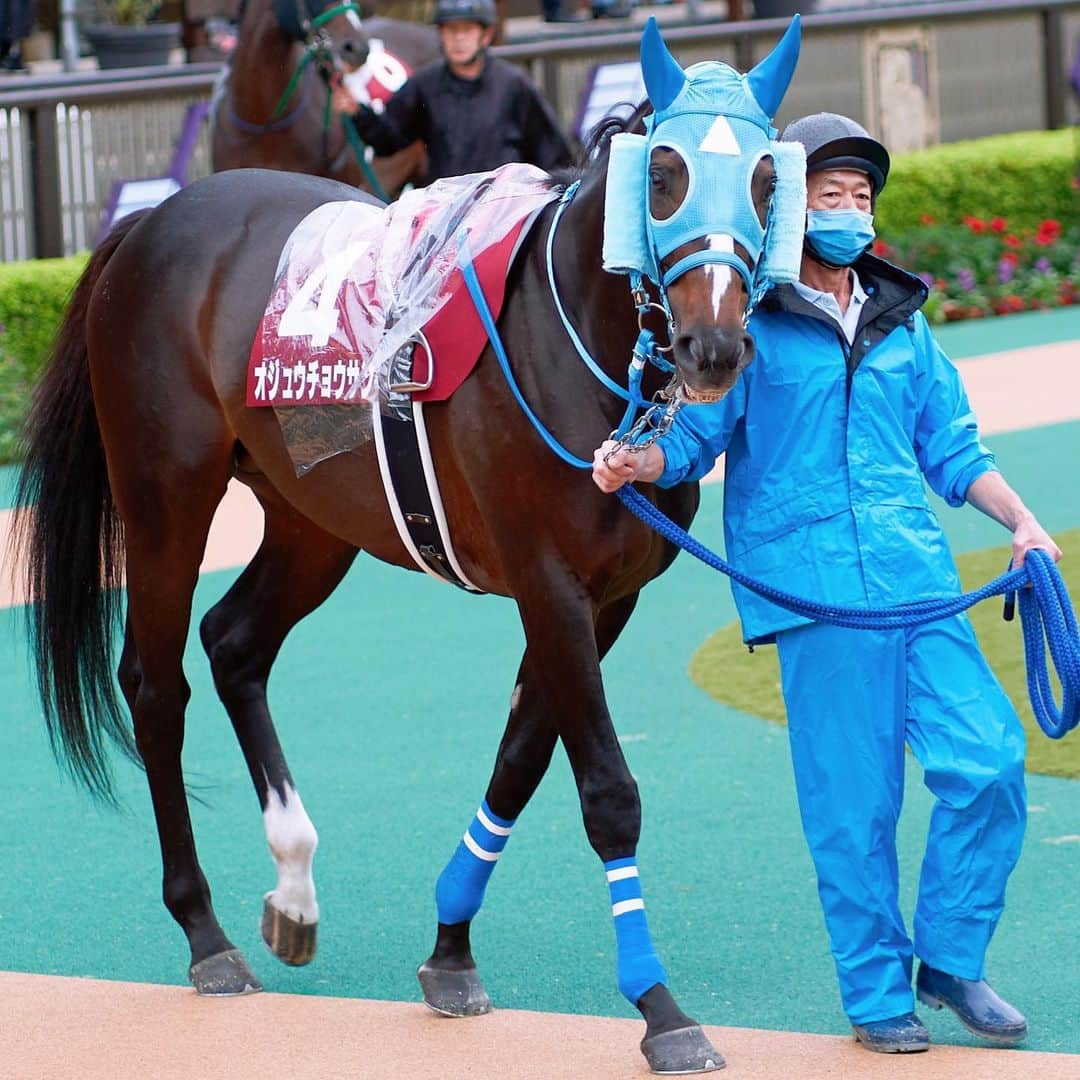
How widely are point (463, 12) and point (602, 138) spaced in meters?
5.38

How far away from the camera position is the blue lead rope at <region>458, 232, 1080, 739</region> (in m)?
3.37

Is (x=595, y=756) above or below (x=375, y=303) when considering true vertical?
below

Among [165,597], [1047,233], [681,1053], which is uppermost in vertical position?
[1047,233]

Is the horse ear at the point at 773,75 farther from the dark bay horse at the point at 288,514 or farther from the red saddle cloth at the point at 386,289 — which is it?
the red saddle cloth at the point at 386,289

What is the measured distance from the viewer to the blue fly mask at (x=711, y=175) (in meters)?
3.08

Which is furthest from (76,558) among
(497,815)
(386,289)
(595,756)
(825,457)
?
(825,457)

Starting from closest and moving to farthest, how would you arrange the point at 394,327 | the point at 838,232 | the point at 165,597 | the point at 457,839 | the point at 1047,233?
the point at 838,232 → the point at 394,327 → the point at 165,597 → the point at 457,839 → the point at 1047,233

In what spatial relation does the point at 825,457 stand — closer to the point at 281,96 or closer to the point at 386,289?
the point at 386,289

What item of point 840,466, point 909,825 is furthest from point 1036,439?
point 840,466

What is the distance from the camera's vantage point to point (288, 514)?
4.55 m

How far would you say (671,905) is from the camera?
435 cm

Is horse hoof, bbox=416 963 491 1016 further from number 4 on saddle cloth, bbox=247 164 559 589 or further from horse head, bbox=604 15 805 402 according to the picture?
horse head, bbox=604 15 805 402

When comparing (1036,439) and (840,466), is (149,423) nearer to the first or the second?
(840,466)

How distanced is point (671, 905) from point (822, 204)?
167cm
